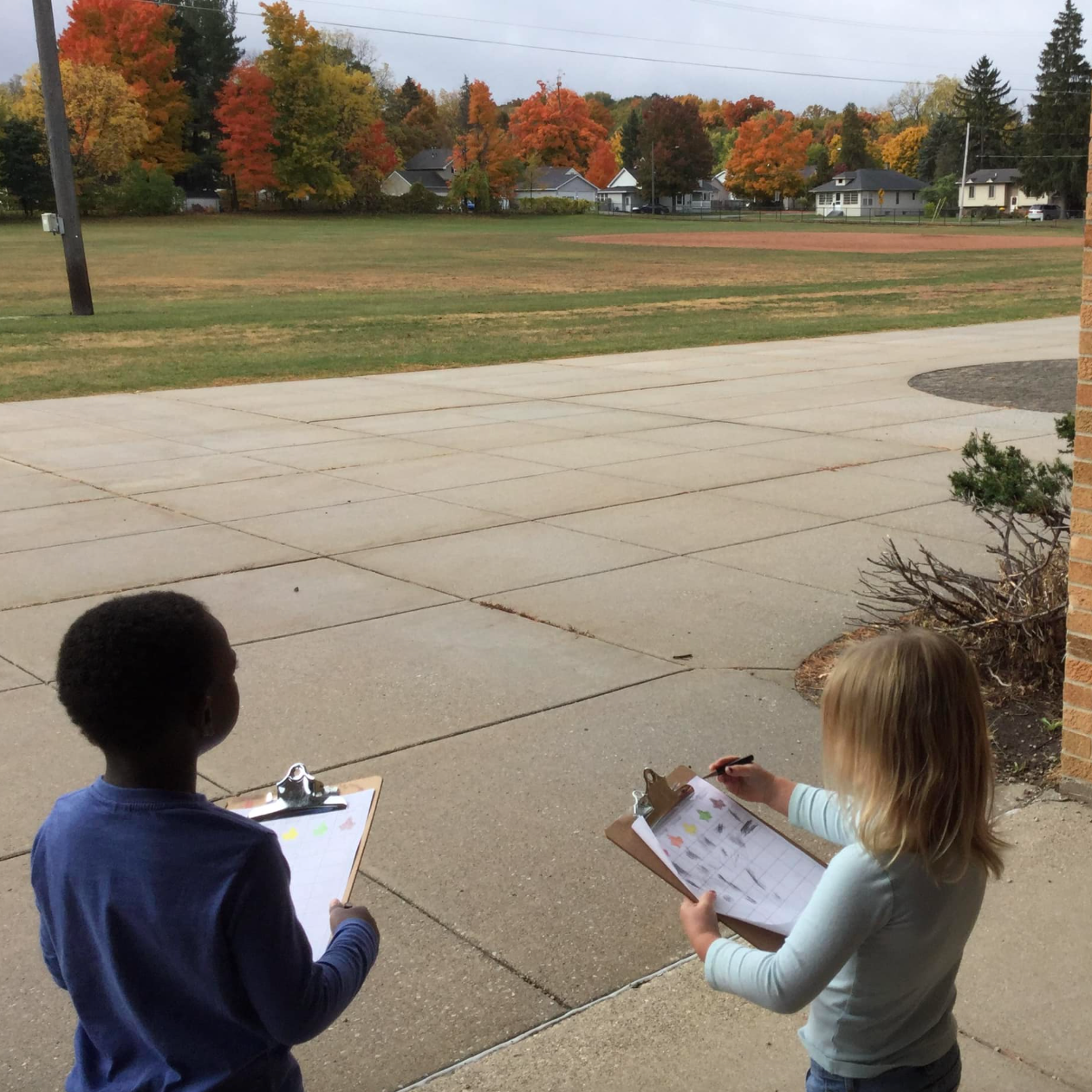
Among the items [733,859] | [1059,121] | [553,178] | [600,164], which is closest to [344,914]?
[733,859]

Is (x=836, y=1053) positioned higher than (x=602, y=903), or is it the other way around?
(x=836, y=1053)

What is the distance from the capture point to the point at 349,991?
1858mm

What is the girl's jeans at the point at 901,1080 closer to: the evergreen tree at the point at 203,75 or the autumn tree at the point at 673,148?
the evergreen tree at the point at 203,75

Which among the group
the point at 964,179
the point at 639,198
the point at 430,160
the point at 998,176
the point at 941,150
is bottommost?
the point at 639,198

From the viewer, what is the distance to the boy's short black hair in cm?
169

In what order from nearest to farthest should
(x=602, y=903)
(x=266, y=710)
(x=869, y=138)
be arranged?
(x=602, y=903)
(x=266, y=710)
(x=869, y=138)

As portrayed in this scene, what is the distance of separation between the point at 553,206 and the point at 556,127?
40.2 metres

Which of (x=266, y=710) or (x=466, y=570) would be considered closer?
(x=266, y=710)

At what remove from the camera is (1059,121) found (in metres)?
106

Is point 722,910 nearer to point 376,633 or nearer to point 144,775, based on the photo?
point 144,775

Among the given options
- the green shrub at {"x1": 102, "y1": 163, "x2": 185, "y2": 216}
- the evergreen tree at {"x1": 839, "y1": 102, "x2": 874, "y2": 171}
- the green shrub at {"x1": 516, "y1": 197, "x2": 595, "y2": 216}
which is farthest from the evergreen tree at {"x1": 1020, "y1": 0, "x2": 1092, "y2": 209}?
the green shrub at {"x1": 102, "y1": 163, "x2": 185, "y2": 216}

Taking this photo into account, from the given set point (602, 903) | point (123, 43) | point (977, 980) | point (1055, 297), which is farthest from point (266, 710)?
point (123, 43)

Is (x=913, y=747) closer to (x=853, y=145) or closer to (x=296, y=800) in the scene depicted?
(x=296, y=800)

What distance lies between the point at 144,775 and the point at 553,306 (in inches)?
1007
